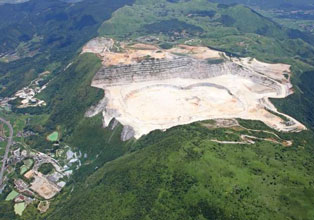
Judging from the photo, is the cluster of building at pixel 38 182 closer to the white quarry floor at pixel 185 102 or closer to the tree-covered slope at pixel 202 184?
the tree-covered slope at pixel 202 184

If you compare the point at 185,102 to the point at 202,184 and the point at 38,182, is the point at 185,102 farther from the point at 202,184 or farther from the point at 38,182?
the point at 38,182

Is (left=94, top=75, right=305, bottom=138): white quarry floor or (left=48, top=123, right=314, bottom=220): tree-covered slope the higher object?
(left=48, top=123, right=314, bottom=220): tree-covered slope

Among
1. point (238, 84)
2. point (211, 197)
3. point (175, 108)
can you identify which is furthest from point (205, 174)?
point (238, 84)

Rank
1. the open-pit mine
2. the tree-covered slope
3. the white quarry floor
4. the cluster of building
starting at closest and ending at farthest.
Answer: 1. the tree-covered slope
2. the cluster of building
3. the white quarry floor
4. the open-pit mine

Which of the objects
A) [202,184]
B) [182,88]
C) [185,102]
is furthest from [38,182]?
[182,88]

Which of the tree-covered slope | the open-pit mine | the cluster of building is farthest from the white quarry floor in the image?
the cluster of building

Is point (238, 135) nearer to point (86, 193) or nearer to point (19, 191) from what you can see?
point (86, 193)

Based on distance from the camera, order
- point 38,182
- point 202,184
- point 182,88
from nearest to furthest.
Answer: point 202,184
point 38,182
point 182,88

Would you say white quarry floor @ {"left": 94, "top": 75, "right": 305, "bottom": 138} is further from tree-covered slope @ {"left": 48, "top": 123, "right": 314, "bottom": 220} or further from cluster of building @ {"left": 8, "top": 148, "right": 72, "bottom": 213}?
cluster of building @ {"left": 8, "top": 148, "right": 72, "bottom": 213}
